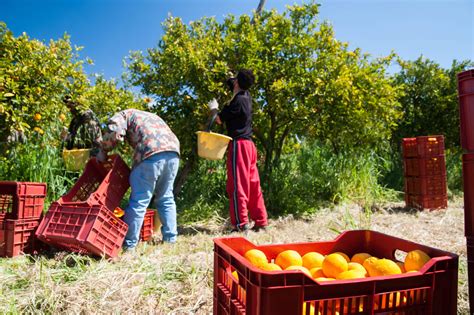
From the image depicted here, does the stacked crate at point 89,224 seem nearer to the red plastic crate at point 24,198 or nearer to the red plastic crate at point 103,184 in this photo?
the red plastic crate at point 103,184

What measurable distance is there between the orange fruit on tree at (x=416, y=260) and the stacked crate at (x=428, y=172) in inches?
196

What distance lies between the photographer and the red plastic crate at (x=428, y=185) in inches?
238

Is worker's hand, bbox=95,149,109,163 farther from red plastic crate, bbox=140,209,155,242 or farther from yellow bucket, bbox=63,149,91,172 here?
red plastic crate, bbox=140,209,155,242

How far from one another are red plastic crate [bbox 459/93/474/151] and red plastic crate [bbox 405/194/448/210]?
15.6 ft

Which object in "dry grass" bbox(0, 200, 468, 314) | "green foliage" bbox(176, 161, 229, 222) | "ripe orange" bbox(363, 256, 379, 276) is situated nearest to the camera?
"ripe orange" bbox(363, 256, 379, 276)

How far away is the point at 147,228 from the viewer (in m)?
4.17

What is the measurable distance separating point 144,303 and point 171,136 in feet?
6.48

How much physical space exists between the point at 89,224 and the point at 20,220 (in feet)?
2.75

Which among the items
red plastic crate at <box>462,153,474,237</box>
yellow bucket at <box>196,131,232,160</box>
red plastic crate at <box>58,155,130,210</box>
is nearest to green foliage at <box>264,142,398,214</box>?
yellow bucket at <box>196,131,232,160</box>

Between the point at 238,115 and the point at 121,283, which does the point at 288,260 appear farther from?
the point at 238,115

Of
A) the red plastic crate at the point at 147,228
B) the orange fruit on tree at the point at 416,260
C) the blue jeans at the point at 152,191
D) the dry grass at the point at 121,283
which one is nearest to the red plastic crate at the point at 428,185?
the dry grass at the point at 121,283

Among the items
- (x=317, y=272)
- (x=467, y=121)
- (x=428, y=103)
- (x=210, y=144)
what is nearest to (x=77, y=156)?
(x=210, y=144)

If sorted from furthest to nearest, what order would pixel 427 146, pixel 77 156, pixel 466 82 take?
pixel 427 146 → pixel 77 156 → pixel 466 82

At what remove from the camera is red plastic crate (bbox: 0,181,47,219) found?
343 centimetres
